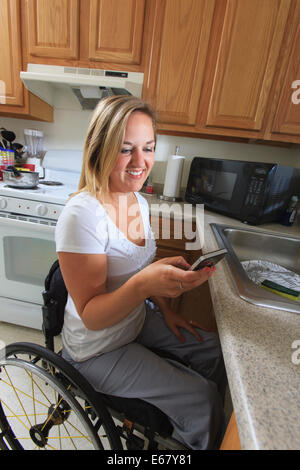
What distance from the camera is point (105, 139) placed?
59 cm

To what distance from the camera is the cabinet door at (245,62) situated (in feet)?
4.25

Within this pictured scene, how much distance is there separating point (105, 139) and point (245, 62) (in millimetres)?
1314

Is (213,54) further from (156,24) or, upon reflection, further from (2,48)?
(2,48)

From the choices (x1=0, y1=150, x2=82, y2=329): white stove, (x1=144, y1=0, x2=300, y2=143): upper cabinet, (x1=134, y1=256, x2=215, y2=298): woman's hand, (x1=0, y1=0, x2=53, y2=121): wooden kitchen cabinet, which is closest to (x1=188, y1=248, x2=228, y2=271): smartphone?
(x1=134, y1=256, x2=215, y2=298): woman's hand

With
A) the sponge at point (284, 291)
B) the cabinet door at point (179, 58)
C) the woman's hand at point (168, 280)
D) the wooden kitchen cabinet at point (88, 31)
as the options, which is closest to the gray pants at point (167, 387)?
the woman's hand at point (168, 280)

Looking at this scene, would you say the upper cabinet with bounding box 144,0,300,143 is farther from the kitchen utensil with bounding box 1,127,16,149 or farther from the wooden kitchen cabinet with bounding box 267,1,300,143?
the kitchen utensil with bounding box 1,127,16,149

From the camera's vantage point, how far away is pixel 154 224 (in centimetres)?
140

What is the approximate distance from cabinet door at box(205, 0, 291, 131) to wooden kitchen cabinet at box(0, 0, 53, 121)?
1269 mm

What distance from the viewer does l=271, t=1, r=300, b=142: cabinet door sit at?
130cm

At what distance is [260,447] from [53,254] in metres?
1.38

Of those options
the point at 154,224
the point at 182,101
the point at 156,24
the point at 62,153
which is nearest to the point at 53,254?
the point at 154,224

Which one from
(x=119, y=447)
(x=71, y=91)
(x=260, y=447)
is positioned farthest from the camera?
(x=71, y=91)

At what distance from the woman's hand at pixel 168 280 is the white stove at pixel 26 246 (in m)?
0.96

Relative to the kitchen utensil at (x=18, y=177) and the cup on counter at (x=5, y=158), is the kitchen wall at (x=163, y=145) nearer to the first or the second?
the cup on counter at (x=5, y=158)
